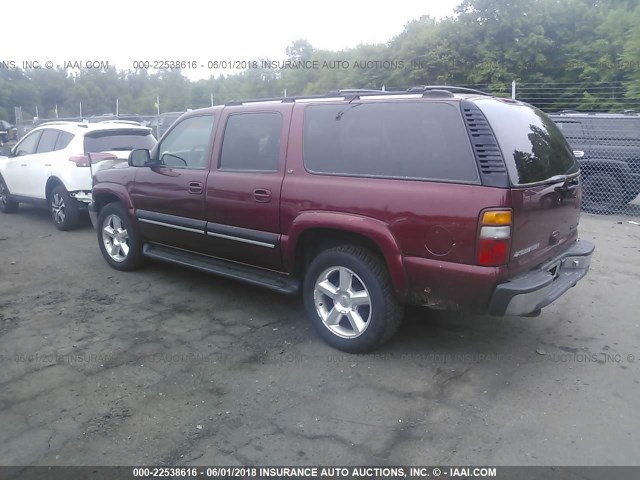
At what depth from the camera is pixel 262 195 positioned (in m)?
4.36

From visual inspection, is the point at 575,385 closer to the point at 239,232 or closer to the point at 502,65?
the point at 239,232

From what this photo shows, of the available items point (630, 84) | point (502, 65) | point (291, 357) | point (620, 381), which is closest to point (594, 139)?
point (620, 381)

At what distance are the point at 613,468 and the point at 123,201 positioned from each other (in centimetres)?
496

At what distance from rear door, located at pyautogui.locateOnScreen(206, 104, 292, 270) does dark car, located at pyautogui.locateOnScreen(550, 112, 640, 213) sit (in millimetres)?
6311

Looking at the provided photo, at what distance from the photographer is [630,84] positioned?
1762cm

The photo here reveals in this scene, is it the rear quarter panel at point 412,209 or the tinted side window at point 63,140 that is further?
the tinted side window at point 63,140

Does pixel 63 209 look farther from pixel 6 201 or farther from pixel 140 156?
pixel 140 156

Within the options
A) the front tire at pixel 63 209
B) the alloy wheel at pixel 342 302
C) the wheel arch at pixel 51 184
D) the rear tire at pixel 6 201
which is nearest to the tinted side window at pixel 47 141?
the wheel arch at pixel 51 184

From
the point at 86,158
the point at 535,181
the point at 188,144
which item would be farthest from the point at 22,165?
the point at 535,181

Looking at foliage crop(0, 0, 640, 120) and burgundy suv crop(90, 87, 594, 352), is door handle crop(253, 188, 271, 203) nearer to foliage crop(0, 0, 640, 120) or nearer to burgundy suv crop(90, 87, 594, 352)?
burgundy suv crop(90, 87, 594, 352)

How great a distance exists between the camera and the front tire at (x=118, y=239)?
19.1 ft

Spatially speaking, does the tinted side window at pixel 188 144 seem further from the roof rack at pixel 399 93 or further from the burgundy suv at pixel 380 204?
the roof rack at pixel 399 93

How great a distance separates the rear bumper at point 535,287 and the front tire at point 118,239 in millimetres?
3939

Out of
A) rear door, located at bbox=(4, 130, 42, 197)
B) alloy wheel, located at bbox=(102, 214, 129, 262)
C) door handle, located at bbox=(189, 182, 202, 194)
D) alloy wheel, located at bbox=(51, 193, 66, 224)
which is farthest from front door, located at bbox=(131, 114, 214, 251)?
rear door, located at bbox=(4, 130, 42, 197)
